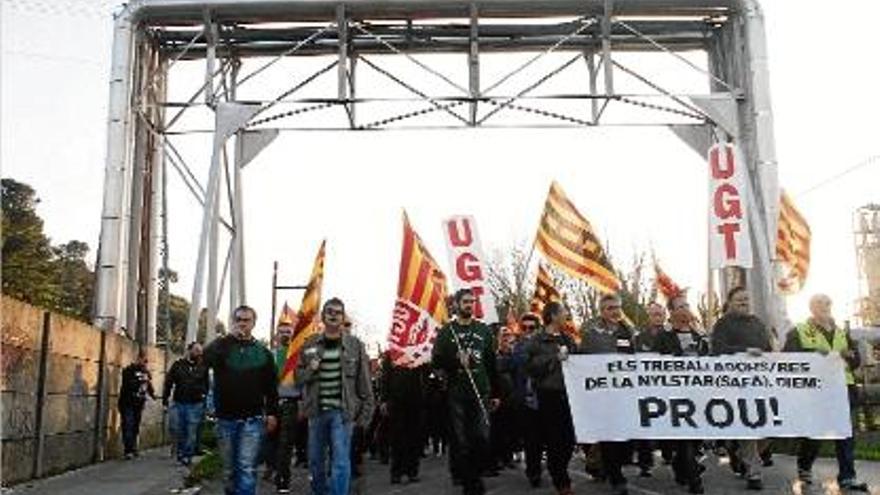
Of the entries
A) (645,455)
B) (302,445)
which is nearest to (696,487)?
(645,455)

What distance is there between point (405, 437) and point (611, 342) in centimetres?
324

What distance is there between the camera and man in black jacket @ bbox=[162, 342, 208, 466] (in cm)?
1571

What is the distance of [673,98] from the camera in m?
18.1

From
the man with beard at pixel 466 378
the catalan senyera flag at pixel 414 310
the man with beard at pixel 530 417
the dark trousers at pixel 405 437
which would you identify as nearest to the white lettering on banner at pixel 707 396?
the man with beard at pixel 466 378

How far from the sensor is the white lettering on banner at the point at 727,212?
12289mm

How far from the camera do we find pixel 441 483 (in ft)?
41.1

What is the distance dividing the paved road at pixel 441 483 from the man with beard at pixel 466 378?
105 cm

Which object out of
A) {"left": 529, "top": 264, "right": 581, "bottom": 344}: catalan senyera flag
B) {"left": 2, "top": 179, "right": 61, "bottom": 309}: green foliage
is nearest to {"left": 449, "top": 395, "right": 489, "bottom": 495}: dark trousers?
{"left": 529, "top": 264, "right": 581, "bottom": 344}: catalan senyera flag

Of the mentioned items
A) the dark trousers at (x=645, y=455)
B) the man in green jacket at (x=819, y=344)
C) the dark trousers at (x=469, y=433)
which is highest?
the man in green jacket at (x=819, y=344)

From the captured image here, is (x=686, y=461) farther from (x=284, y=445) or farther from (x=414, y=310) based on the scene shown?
(x=284, y=445)

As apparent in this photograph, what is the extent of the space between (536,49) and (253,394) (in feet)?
38.7

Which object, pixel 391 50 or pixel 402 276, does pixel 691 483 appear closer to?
pixel 402 276

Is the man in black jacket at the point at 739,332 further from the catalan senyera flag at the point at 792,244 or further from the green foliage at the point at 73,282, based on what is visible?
the green foliage at the point at 73,282

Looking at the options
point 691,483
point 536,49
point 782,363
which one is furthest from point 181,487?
point 536,49
